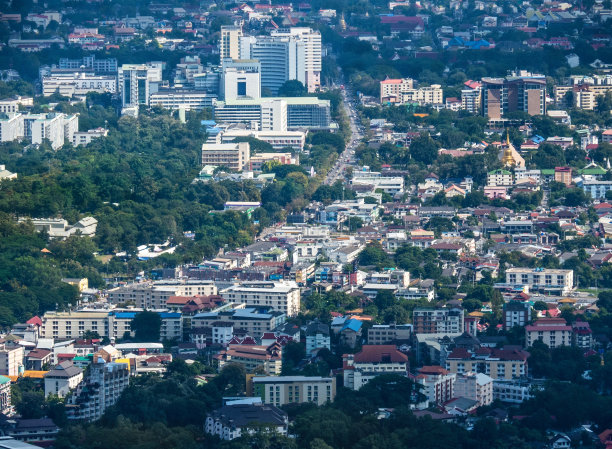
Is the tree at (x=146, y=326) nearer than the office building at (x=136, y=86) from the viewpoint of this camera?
Yes

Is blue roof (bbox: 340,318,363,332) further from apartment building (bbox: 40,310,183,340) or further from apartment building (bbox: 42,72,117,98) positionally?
apartment building (bbox: 42,72,117,98)

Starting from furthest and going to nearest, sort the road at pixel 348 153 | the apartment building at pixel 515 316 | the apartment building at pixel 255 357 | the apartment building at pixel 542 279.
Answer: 1. the road at pixel 348 153
2. the apartment building at pixel 542 279
3. the apartment building at pixel 515 316
4. the apartment building at pixel 255 357

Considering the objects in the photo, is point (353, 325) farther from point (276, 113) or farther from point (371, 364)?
point (276, 113)

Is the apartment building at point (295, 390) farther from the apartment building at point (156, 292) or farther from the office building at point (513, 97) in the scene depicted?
the office building at point (513, 97)

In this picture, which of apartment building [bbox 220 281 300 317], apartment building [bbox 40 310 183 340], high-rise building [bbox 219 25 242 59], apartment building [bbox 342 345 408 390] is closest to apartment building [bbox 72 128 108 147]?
high-rise building [bbox 219 25 242 59]

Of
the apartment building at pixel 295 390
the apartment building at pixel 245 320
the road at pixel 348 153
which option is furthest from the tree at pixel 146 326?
the road at pixel 348 153

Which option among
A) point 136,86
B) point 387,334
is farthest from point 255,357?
point 136,86
